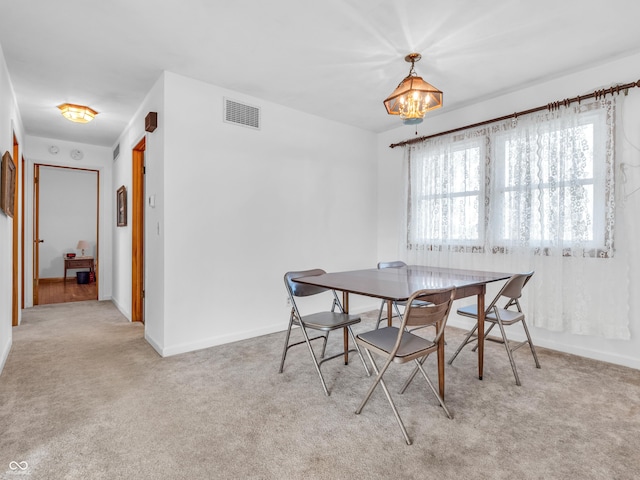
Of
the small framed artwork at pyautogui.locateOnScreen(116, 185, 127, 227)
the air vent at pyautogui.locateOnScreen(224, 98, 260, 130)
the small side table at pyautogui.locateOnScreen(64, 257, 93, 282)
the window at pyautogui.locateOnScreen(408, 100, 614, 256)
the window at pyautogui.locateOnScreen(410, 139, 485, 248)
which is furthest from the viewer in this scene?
the small side table at pyautogui.locateOnScreen(64, 257, 93, 282)

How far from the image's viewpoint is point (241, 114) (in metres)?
3.54

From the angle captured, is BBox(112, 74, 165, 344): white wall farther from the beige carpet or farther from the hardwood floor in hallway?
the hardwood floor in hallway

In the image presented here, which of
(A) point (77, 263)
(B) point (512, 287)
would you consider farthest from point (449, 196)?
(A) point (77, 263)

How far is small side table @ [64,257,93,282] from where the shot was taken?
749 cm

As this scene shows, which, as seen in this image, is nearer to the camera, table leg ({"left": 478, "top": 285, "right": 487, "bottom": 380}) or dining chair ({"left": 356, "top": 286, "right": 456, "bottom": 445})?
dining chair ({"left": 356, "top": 286, "right": 456, "bottom": 445})

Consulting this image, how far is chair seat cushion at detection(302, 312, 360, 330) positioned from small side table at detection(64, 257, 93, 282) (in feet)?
23.8

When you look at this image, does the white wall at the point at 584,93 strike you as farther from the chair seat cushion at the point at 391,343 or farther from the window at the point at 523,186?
the chair seat cushion at the point at 391,343

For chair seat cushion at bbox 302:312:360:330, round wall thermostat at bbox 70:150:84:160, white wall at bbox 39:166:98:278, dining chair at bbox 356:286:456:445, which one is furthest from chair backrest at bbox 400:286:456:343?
white wall at bbox 39:166:98:278

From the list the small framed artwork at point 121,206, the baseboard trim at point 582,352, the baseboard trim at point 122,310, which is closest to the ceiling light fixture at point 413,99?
the baseboard trim at point 582,352

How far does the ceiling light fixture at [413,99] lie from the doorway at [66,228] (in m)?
7.53

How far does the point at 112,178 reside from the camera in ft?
18.6

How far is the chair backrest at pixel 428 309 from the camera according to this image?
70.7 inches

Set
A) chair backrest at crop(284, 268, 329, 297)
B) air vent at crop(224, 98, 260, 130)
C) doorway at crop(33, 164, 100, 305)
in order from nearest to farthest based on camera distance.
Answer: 1. chair backrest at crop(284, 268, 329, 297)
2. air vent at crop(224, 98, 260, 130)
3. doorway at crop(33, 164, 100, 305)

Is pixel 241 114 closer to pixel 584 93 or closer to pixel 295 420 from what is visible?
pixel 295 420
